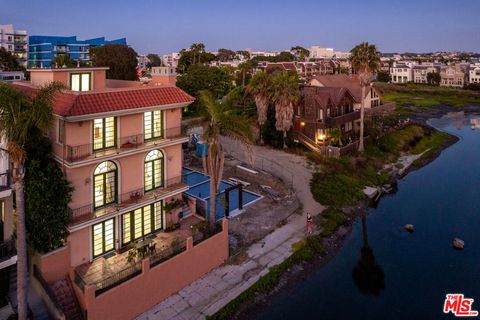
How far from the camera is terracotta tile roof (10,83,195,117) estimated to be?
63.0ft

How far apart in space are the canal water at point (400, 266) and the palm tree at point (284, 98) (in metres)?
15.0

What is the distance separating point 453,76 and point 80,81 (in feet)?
493

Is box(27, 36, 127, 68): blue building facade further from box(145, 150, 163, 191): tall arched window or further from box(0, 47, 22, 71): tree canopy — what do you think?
box(145, 150, 163, 191): tall arched window

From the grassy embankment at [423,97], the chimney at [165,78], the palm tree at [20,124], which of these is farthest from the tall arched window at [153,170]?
the grassy embankment at [423,97]

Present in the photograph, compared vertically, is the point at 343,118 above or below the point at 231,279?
above

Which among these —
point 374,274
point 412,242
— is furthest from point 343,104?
point 374,274

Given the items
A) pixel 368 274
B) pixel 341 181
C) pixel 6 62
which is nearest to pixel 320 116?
pixel 341 181

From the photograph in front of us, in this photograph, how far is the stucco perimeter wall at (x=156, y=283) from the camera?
1739 cm

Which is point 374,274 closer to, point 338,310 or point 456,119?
point 338,310

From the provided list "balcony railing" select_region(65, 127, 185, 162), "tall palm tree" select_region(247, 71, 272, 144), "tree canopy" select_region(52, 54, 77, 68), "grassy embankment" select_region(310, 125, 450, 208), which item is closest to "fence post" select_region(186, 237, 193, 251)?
"balcony railing" select_region(65, 127, 185, 162)

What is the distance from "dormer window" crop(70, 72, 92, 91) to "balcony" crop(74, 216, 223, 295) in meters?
9.75

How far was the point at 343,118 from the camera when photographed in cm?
4953

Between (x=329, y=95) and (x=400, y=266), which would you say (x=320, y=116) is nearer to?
(x=329, y=95)

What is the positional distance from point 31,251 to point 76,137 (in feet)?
20.5
